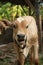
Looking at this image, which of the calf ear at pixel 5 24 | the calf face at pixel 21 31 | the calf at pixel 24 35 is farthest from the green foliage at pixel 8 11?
the calf face at pixel 21 31

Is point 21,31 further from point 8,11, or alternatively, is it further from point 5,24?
point 8,11

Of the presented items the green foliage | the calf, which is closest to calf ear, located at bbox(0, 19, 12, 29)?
the calf

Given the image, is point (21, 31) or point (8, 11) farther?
point (8, 11)

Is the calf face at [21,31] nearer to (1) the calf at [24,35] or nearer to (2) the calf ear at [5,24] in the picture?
(1) the calf at [24,35]

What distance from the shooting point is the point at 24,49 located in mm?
5344

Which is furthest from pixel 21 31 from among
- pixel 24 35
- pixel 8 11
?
pixel 8 11

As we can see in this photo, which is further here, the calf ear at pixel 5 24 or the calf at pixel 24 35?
the calf ear at pixel 5 24

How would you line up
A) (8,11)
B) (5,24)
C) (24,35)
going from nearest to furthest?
(24,35)
(5,24)
(8,11)

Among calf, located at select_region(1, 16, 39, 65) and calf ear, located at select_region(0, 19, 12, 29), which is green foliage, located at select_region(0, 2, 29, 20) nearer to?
calf ear, located at select_region(0, 19, 12, 29)

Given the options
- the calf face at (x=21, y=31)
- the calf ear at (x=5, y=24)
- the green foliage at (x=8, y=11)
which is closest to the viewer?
the calf face at (x=21, y=31)

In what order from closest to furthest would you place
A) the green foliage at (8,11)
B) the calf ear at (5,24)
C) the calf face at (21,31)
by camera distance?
the calf face at (21,31)
the calf ear at (5,24)
the green foliage at (8,11)

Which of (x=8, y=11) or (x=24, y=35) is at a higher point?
(x=8, y=11)

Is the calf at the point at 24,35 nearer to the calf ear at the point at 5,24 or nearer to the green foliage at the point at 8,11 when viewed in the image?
the calf ear at the point at 5,24

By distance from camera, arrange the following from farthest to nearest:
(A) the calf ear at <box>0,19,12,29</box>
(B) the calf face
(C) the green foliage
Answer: (C) the green foliage < (A) the calf ear at <box>0,19,12,29</box> < (B) the calf face
